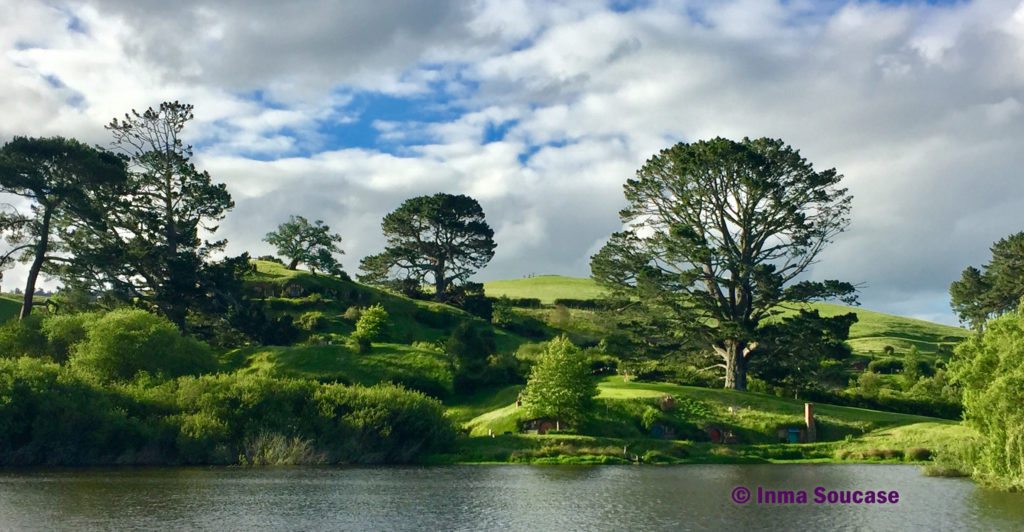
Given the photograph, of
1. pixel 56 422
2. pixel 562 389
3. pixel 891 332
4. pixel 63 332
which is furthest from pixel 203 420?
pixel 891 332

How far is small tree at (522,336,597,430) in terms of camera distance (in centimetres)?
8000

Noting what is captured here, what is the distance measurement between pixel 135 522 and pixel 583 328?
363ft

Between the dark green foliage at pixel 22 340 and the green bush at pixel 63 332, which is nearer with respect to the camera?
the dark green foliage at pixel 22 340

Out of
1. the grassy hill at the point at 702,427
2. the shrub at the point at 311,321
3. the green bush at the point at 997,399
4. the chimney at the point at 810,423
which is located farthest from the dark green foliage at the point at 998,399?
the shrub at the point at 311,321

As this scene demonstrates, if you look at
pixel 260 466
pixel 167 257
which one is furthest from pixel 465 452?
pixel 167 257

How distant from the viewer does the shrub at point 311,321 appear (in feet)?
406

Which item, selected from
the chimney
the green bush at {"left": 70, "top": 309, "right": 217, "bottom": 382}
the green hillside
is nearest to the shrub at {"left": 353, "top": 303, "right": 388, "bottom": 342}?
the green hillside

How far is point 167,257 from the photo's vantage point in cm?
11281

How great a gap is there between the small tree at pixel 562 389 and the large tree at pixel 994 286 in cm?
7343

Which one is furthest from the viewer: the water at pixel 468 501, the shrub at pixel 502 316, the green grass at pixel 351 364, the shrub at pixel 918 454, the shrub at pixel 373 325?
the shrub at pixel 502 316

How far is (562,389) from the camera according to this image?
262 ft

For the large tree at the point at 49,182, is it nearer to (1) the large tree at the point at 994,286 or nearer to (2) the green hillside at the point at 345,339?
(2) the green hillside at the point at 345,339

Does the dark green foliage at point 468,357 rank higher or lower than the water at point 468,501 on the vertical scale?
higher

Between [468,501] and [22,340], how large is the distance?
6363 centimetres
